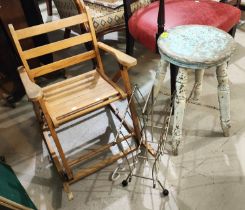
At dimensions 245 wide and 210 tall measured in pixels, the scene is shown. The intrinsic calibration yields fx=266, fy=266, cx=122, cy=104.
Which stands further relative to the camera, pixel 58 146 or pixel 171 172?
pixel 171 172

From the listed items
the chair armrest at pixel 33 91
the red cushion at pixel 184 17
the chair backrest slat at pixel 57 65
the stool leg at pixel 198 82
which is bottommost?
the stool leg at pixel 198 82

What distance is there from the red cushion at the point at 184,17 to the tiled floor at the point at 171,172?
1.92 ft

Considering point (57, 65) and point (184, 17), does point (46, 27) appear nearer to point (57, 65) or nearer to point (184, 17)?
point (57, 65)

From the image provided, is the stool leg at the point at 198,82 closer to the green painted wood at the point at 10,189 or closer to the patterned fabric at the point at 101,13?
the patterned fabric at the point at 101,13

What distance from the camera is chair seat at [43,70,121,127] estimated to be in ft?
4.32

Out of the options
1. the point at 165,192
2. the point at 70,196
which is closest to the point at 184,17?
the point at 165,192

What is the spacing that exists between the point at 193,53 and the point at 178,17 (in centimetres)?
47

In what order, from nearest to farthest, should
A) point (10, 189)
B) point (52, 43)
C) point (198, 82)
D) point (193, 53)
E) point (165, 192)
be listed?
1. point (10, 189)
2. point (193, 53)
3. point (165, 192)
4. point (52, 43)
5. point (198, 82)

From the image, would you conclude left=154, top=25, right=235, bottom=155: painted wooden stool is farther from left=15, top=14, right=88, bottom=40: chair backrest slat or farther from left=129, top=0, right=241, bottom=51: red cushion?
left=15, top=14, right=88, bottom=40: chair backrest slat

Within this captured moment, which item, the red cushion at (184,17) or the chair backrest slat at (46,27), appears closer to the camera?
the chair backrest slat at (46,27)

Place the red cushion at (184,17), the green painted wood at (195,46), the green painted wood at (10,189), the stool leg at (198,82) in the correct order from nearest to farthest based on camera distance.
Answer: the green painted wood at (10,189) < the green painted wood at (195,46) < the red cushion at (184,17) < the stool leg at (198,82)

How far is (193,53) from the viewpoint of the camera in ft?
4.14

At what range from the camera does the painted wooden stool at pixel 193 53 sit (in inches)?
48.7

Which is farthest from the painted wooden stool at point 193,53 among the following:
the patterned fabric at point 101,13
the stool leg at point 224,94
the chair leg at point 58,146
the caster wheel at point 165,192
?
the patterned fabric at point 101,13
